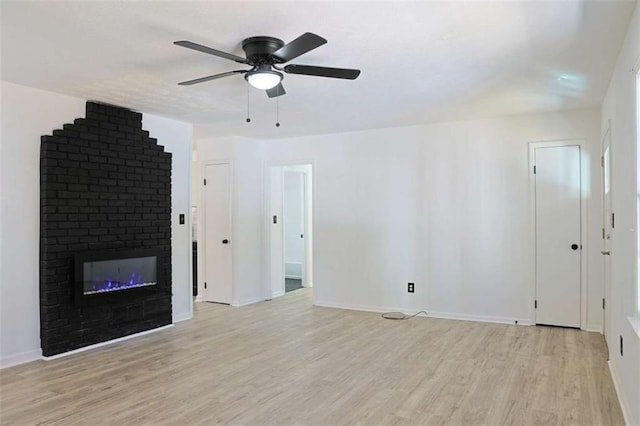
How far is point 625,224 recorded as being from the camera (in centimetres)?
285

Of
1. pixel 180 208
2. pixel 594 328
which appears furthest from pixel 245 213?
pixel 594 328

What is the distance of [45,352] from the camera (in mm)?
3992

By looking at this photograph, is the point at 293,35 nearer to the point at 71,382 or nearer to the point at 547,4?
the point at 547,4

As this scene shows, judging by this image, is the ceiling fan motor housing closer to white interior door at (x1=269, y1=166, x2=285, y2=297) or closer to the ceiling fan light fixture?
the ceiling fan light fixture

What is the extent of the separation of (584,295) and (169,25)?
4.77 m

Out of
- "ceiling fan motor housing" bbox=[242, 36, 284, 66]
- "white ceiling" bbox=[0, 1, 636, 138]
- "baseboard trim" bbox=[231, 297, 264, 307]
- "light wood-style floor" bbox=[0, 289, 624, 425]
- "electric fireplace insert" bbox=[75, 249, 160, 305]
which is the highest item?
"white ceiling" bbox=[0, 1, 636, 138]

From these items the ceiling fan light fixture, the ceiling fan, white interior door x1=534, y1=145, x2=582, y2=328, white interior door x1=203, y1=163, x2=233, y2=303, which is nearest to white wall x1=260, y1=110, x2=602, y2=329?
white interior door x1=534, y1=145, x2=582, y2=328

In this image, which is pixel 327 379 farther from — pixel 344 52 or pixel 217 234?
pixel 217 234

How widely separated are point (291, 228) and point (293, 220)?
19cm

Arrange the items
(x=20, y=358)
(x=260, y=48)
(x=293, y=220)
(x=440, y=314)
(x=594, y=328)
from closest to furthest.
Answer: (x=260, y=48), (x=20, y=358), (x=594, y=328), (x=440, y=314), (x=293, y=220)

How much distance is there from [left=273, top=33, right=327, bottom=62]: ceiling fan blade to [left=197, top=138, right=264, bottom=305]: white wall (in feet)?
12.3

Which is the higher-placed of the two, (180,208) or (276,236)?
(180,208)

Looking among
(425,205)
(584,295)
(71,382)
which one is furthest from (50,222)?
(584,295)

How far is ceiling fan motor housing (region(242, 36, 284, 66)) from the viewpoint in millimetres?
2803
